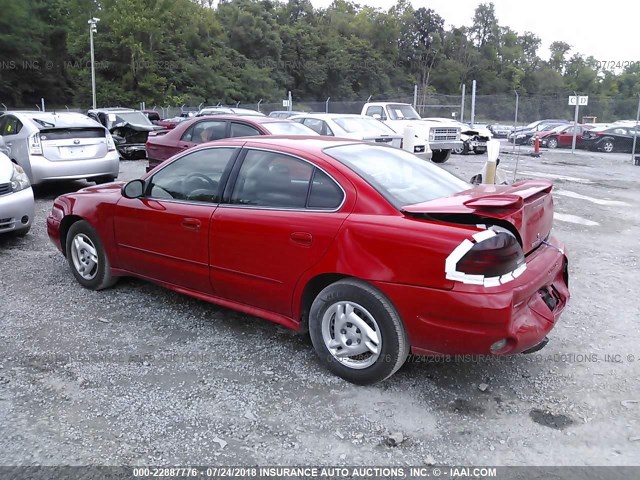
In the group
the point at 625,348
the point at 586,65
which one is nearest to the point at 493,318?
the point at 625,348

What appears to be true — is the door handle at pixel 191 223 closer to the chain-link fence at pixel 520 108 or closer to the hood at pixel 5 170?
the hood at pixel 5 170

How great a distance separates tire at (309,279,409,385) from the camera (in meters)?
3.47

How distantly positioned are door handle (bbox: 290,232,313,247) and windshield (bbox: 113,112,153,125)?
45.9 ft

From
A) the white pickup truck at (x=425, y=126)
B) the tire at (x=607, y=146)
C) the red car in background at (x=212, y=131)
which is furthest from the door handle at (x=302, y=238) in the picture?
the tire at (x=607, y=146)

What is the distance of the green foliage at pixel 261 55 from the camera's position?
50.3m

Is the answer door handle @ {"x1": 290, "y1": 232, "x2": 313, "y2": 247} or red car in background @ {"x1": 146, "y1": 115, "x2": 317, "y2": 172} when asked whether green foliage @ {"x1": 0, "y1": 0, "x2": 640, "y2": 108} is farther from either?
door handle @ {"x1": 290, "y1": 232, "x2": 313, "y2": 247}

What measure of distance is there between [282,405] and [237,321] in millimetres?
1382

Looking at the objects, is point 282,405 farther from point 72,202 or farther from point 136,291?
point 72,202

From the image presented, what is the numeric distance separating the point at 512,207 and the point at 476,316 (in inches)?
26.9

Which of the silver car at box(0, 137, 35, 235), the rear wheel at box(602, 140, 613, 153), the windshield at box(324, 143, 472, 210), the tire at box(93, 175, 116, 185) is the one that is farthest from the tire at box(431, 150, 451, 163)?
the windshield at box(324, 143, 472, 210)

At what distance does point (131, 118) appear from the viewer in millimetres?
16781

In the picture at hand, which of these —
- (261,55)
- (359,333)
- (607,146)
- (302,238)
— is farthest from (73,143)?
(261,55)

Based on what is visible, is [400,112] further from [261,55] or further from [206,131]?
[261,55]

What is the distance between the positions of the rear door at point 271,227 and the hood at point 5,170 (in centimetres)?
383
